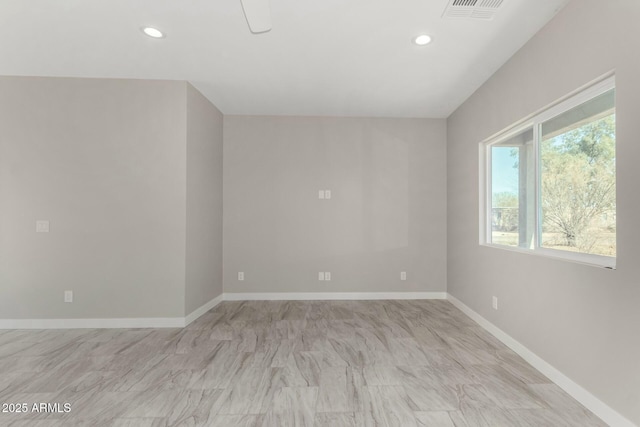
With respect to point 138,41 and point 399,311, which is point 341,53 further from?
point 399,311

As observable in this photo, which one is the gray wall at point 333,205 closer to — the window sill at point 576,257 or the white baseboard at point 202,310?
the white baseboard at point 202,310

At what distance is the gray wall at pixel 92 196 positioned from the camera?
3422 mm

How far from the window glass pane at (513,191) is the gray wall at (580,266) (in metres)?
0.20

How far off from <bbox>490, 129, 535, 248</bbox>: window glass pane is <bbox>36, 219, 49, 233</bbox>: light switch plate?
16.4 ft

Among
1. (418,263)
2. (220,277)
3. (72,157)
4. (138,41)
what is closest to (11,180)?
(72,157)

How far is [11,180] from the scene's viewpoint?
342 centimetres

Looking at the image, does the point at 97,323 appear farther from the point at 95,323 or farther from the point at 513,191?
the point at 513,191

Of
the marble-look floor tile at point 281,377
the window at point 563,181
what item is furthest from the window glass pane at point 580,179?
the marble-look floor tile at point 281,377

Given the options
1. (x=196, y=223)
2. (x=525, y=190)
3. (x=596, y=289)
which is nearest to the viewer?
(x=596, y=289)

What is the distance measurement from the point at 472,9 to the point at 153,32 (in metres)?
2.53

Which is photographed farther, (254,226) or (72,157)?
(254,226)

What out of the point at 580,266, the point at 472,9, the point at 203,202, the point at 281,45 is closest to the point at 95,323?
the point at 203,202

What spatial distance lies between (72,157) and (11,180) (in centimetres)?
70

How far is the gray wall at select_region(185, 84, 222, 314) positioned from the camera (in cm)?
362
